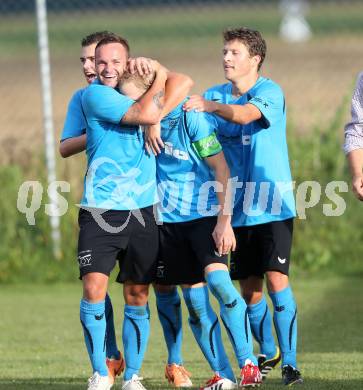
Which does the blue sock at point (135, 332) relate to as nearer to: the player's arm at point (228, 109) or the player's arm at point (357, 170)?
the player's arm at point (228, 109)

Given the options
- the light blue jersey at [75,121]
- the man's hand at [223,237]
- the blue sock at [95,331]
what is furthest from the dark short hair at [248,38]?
the blue sock at [95,331]

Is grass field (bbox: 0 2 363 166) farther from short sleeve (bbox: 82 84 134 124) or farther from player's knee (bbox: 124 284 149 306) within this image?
short sleeve (bbox: 82 84 134 124)

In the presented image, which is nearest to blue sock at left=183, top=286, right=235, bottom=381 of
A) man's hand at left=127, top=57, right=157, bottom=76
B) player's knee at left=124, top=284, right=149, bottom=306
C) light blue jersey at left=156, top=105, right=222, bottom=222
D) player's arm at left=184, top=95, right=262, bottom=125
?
player's knee at left=124, top=284, right=149, bottom=306

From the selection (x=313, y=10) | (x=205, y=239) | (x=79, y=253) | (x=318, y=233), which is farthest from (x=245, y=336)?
(x=313, y=10)

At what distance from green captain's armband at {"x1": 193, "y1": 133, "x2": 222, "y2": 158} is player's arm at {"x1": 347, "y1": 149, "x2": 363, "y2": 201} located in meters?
0.77

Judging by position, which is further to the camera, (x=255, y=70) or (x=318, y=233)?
(x=318, y=233)

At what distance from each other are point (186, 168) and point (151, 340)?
8.56 ft

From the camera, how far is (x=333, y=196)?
39.9ft

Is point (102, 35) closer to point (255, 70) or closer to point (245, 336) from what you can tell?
Answer: point (255, 70)

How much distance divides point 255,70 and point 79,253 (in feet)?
5.66

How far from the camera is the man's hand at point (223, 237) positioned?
6883 mm

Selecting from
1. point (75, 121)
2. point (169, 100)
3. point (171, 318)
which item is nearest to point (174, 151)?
point (169, 100)

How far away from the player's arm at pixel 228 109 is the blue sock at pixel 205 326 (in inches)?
41.2

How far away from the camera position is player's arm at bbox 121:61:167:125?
21.9ft
